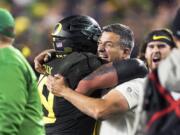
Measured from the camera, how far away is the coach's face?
4.50 metres

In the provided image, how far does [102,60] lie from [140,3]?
171 inches

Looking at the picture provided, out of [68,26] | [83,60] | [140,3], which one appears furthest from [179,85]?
[140,3]

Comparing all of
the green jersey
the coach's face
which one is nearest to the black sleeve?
the coach's face

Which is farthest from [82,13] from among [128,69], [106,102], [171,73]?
[171,73]

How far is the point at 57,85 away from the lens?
13.5ft

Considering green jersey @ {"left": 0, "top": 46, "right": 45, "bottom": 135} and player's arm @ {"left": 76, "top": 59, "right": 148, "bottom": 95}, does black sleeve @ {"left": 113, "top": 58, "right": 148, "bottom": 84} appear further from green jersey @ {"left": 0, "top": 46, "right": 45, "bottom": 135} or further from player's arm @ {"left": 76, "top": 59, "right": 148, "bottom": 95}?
green jersey @ {"left": 0, "top": 46, "right": 45, "bottom": 135}

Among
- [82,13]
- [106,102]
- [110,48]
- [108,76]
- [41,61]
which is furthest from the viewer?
[82,13]

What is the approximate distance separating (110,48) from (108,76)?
0.49 metres

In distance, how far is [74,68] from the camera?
13.8 feet

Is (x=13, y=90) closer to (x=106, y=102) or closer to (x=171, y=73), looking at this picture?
(x=106, y=102)

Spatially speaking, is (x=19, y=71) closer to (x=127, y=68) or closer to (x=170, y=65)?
(x=127, y=68)

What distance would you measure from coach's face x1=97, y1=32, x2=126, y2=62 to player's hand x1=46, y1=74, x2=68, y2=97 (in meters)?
0.49

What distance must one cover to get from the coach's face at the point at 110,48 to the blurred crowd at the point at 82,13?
12.3 feet

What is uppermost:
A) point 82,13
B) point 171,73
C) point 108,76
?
point 171,73
